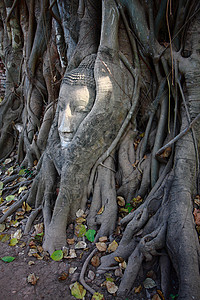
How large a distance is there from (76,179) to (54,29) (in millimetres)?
2792

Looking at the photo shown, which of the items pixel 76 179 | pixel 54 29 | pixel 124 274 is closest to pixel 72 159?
pixel 76 179

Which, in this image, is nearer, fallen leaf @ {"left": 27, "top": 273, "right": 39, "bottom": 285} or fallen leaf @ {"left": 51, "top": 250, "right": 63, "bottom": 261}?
fallen leaf @ {"left": 27, "top": 273, "right": 39, "bottom": 285}

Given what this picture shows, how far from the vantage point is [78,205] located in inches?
90.9

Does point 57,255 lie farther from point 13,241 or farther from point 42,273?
point 13,241

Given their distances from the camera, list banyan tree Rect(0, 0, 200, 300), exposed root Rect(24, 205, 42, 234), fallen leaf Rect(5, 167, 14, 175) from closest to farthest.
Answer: banyan tree Rect(0, 0, 200, 300)
exposed root Rect(24, 205, 42, 234)
fallen leaf Rect(5, 167, 14, 175)

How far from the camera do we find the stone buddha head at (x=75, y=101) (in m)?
2.38

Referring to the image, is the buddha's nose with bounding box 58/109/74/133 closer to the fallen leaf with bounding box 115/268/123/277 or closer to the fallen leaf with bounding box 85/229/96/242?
the fallen leaf with bounding box 85/229/96/242

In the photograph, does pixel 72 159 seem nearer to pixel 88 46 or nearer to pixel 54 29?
pixel 88 46

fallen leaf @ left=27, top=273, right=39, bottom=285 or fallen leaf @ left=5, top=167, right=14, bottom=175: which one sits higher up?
fallen leaf @ left=5, top=167, right=14, bottom=175

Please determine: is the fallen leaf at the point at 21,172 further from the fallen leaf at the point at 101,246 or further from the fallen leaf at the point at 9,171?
the fallen leaf at the point at 101,246

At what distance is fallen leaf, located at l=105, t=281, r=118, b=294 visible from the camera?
4.91 ft

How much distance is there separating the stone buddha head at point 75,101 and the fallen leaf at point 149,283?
1.59 meters

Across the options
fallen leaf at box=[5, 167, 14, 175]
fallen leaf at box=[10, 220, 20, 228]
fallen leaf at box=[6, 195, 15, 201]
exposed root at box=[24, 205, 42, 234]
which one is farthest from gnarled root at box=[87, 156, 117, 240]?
fallen leaf at box=[5, 167, 14, 175]

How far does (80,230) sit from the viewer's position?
6.97 feet
